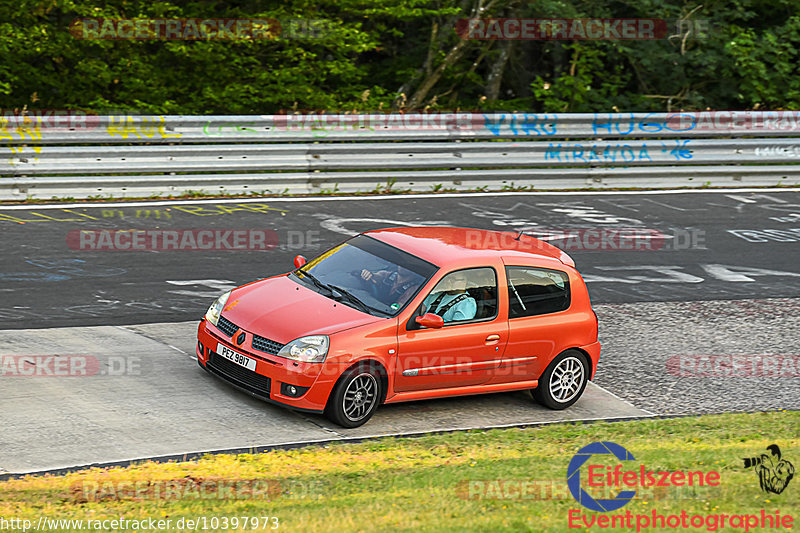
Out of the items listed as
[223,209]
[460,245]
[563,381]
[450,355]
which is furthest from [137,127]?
[563,381]

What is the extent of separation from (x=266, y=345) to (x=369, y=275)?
1.26 m

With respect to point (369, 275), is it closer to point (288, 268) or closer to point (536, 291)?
point (536, 291)

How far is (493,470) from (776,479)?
6.26 feet

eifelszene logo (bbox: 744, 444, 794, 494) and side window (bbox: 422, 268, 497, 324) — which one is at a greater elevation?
side window (bbox: 422, 268, 497, 324)

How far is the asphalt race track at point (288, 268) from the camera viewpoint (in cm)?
824

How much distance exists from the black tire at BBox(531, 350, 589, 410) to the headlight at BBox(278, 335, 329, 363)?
7.49ft

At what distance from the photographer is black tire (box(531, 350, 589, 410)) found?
31.1 ft

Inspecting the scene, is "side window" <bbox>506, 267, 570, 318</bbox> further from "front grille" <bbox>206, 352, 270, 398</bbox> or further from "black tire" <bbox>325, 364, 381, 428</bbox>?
"front grille" <bbox>206, 352, 270, 398</bbox>

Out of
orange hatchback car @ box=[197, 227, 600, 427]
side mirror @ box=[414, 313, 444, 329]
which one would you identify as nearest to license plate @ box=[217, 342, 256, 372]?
orange hatchback car @ box=[197, 227, 600, 427]

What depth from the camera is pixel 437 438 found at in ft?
27.2

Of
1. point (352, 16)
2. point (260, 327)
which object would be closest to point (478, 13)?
point (352, 16)

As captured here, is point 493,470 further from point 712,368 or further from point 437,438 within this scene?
point 712,368

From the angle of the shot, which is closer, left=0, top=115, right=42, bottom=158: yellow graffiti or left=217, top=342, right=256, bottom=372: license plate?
left=217, top=342, right=256, bottom=372: license plate

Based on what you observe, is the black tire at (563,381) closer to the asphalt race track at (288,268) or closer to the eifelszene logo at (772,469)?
the asphalt race track at (288,268)
